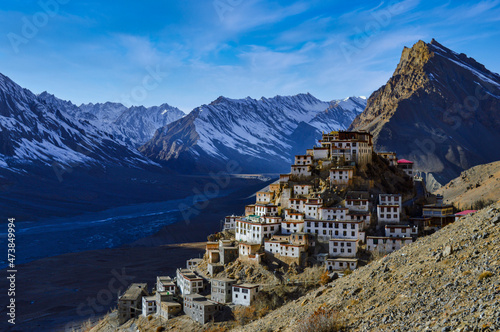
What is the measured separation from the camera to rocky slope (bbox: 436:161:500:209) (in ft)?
323

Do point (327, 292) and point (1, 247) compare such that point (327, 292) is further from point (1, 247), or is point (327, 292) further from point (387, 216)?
point (1, 247)

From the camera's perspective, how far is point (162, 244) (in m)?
121

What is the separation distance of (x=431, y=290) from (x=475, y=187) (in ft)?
324

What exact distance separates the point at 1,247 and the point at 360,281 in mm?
107527

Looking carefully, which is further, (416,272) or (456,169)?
(456,169)

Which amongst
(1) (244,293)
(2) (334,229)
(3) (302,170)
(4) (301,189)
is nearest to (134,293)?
(1) (244,293)

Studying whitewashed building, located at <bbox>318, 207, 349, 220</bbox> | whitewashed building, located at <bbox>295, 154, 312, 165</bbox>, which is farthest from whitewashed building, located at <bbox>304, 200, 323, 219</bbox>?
whitewashed building, located at <bbox>295, 154, 312, 165</bbox>

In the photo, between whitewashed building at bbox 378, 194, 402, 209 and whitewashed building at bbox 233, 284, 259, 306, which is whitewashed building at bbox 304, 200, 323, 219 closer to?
whitewashed building at bbox 378, 194, 402, 209

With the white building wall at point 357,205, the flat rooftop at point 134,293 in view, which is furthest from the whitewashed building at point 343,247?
the flat rooftop at point 134,293

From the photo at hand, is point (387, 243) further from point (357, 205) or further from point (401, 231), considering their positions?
point (357, 205)

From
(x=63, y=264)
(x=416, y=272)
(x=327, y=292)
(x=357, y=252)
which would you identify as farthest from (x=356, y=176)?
(x=63, y=264)

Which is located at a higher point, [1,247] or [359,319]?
[359,319]

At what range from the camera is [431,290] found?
2311cm

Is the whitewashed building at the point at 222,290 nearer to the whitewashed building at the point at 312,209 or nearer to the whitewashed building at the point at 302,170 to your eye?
the whitewashed building at the point at 312,209
